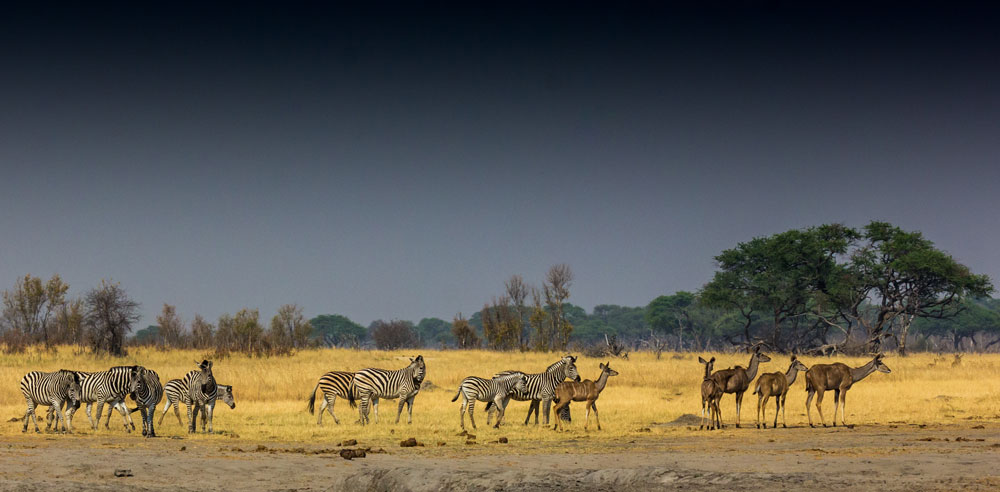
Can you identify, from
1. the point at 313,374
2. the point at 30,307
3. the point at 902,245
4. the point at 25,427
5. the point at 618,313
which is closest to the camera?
the point at 25,427

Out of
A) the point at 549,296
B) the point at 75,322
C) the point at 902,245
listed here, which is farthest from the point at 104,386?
the point at 902,245

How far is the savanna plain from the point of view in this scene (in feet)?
37.9

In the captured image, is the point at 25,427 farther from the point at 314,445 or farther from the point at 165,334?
the point at 165,334

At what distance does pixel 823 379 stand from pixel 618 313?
498ft

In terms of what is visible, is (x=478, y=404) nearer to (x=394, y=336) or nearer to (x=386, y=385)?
(x=386, y=385)

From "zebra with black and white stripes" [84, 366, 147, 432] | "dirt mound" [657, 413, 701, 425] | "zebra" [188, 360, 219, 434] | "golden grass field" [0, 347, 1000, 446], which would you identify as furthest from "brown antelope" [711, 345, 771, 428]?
"zebra with black and white stripes" [84, 366, 147, 432]

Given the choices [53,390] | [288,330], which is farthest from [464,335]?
[53,390]

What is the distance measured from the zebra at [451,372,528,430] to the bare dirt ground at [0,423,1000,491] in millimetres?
2653

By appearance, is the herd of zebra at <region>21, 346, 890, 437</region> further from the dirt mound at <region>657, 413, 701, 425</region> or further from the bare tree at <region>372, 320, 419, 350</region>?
the bare tree at <region>372, 320, 419, 350</region>

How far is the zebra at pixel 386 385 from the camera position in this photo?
22.8 m

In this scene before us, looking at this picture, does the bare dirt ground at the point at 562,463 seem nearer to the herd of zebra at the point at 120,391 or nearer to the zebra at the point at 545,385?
the herd of zebra at the point at 120,391

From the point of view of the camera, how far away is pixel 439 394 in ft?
99.5

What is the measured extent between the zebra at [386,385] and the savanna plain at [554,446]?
0.61 meters

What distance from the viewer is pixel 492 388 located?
2158 centimetres
